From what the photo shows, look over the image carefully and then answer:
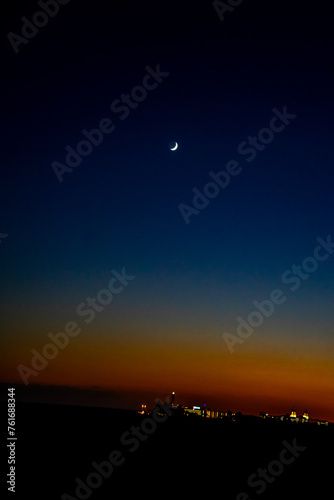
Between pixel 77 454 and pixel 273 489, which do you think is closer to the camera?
pixel 273 489

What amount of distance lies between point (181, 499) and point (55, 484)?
213 inches

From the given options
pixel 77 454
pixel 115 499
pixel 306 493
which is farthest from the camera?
pixel 77 454

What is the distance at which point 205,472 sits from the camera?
83.0ft

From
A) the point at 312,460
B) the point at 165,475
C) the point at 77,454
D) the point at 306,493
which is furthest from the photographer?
the point at 312,460

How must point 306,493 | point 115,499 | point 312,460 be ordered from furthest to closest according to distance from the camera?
point 312,460, point 306,493, point 115,499

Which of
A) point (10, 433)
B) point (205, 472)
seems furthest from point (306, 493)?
point (10, 433)

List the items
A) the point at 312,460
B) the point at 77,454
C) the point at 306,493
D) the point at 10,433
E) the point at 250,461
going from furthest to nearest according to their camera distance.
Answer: the point at 10,433
the point at 312,460
the point at 250,461
the point at 77,454
the point at 306,493

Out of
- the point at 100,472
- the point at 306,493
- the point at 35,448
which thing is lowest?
the point at 306,493

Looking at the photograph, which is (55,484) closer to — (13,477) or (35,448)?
(13,477)

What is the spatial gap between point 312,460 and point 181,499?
20.4 metres

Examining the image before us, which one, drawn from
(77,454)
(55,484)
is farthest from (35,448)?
(55,484)

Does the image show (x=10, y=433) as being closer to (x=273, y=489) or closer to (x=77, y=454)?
(x=77, y=454)

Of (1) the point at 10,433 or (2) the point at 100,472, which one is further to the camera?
(1) the point at 10,433

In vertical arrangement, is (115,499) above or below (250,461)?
below
